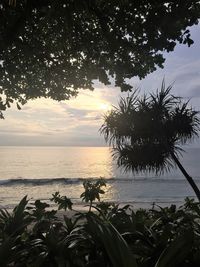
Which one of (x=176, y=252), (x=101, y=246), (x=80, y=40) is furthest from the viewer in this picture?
(x=80, y=40)

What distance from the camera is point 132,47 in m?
7.55

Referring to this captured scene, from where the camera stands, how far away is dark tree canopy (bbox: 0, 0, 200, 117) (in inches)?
271

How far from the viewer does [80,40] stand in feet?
27.0

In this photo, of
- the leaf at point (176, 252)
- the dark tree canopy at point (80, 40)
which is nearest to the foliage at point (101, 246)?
the leaf at point (176, 252)

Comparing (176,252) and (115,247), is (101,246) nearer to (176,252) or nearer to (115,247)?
(115,247)

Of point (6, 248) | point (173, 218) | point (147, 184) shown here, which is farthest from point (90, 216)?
point (147, 184)

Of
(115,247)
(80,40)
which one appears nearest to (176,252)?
(115,247)

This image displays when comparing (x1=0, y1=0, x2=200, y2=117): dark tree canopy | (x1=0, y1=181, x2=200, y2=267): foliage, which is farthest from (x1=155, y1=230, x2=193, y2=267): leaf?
(x1=0, y1=0, x2=200, y2=117): dark tree canopy

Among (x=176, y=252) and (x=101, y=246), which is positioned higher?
(x=176, y=252)

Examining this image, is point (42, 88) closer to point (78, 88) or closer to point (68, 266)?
point (78, 88)

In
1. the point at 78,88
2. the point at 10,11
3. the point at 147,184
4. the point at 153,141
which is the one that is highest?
the point at 10,11

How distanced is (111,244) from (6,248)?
1.04m

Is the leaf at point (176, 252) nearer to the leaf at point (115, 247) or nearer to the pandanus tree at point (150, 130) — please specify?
the leaf at point (115, 247)

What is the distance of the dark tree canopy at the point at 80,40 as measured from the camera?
22.5ft
